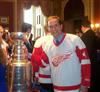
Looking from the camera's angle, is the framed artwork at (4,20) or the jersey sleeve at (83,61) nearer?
the jersey sleeve at (83,61)

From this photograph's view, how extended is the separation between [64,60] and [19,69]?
152 centimetres

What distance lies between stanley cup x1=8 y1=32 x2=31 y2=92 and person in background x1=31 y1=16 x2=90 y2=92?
4.77ft

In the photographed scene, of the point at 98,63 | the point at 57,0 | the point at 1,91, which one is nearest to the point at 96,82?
the point at 98,63

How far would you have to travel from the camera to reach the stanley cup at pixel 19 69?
100cm

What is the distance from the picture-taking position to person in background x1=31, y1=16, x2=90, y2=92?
8.21 ft

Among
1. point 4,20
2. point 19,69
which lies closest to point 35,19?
point 4,20

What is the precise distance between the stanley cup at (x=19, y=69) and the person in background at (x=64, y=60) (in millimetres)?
1454

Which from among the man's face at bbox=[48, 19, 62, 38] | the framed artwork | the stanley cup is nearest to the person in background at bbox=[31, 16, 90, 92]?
the man's face at bbox=[48, 19, 62, 38]

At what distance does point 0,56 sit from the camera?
1370 millimetres

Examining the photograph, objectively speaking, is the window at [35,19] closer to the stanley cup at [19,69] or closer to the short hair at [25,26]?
the short hair at [25,26]

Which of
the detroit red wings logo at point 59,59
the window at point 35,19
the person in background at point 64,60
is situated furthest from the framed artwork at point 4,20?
the detroit red wings logo at point 59,59

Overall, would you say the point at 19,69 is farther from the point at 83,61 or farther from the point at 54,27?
the point at 83,61

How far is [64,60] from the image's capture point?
8.23ft

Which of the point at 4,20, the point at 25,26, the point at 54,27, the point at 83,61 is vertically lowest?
the point at 83,61
